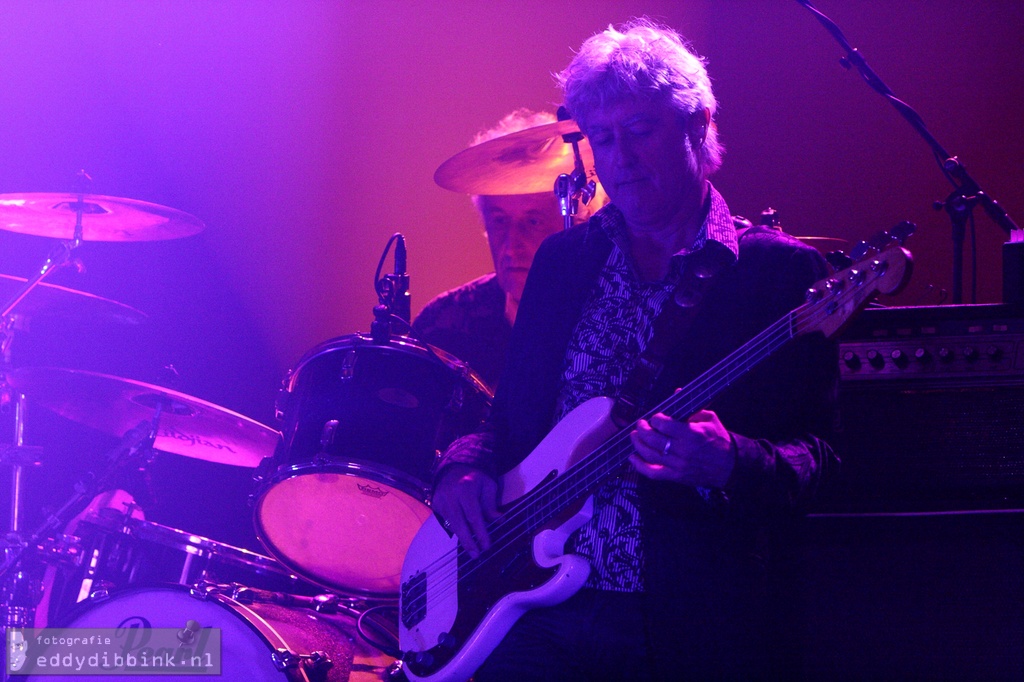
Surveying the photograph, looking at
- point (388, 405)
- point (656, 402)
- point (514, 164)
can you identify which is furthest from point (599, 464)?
point (514, 164)

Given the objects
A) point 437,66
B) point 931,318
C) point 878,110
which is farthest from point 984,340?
point 437,66

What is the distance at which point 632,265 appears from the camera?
6.17 ft

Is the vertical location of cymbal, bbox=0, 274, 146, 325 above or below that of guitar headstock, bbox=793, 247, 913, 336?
above

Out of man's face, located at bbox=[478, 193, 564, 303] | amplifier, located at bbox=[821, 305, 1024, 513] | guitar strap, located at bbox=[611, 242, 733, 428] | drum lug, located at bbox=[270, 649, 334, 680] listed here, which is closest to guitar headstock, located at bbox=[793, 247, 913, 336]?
guitar strap, located at bbox=[611, 242, 733, 428]

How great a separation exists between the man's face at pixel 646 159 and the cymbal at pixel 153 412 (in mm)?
1407

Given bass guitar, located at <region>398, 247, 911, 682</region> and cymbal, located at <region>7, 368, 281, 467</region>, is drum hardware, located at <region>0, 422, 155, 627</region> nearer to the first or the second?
cymbal, located at <region>7, 368, 281, 467</region>

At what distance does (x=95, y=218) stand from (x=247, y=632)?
63.4 inches

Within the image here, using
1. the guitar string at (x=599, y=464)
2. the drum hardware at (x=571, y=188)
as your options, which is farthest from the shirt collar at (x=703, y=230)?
the drum hardware at (x=571, y=188)

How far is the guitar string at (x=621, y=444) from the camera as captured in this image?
4.97ft

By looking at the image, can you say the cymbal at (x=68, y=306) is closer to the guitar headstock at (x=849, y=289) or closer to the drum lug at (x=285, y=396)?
the drum lug at (x=285, y=396)

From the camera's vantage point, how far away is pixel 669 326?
5.50 ft

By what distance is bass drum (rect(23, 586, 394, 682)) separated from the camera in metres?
2.21

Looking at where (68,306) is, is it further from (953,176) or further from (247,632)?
(953,176)

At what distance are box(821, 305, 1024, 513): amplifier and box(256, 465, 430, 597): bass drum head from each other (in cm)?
121
